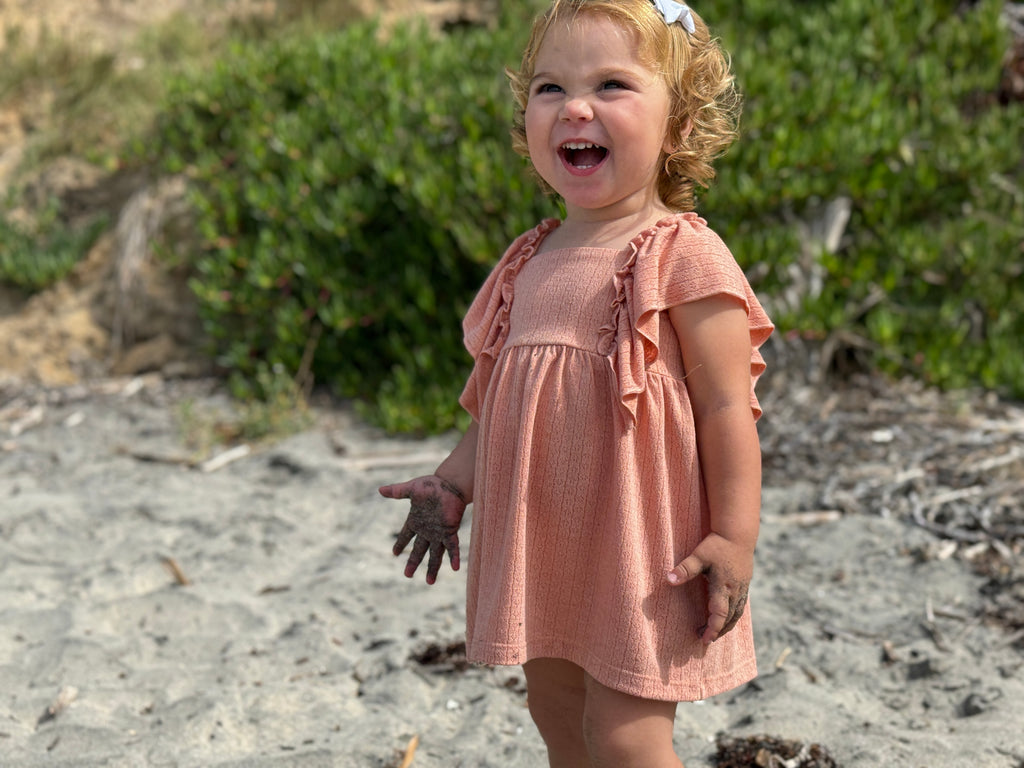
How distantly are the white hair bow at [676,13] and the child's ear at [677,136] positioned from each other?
0.50 ft

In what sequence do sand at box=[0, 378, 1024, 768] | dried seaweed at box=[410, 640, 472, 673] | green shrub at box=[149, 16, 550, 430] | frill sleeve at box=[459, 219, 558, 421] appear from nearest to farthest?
frill sleeve at box=[459, 219, 558, 421] < sand at box=[0, 378, 1024, 768] < dried seaweed at box=[410, 640, 472, 673] < green shrub at box=[149, 16, 550, 430]

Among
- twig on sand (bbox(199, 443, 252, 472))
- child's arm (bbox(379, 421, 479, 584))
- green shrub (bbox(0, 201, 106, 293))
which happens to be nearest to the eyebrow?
child's arm (bbox(379, 421, 479, 584))

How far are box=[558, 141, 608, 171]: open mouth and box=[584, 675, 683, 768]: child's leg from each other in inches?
34.4

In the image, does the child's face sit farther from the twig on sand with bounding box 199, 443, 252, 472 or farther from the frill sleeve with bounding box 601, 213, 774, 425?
the twig on sand with bounding box 199, 443, 252, 472

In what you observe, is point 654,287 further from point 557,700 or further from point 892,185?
point 892,185

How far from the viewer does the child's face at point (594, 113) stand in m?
1.68

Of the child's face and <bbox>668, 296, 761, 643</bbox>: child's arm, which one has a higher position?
the child's face

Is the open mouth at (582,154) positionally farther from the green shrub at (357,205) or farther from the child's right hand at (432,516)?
the green shrub at (357,205)

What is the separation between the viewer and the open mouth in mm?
1725

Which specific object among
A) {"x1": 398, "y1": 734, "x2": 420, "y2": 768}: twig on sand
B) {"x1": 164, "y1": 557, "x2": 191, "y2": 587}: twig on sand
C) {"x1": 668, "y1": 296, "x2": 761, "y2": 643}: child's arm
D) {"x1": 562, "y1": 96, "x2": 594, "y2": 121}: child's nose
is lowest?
{"x1": 398, "y1": 734, "x2": 420, "y2": 768}: twig on sand

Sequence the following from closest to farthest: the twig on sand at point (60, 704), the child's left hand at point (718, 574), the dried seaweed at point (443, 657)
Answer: the child's left hand at point (718, 574) < the twig on sand at point (60, 704) < the dried seaweed at point (443, 657)

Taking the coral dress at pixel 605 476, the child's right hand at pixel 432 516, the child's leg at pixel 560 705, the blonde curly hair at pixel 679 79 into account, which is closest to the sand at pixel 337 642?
the child's leg at pixel 560 705

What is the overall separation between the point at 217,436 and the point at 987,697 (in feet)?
11.8

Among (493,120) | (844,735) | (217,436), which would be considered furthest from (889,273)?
(217,436)
